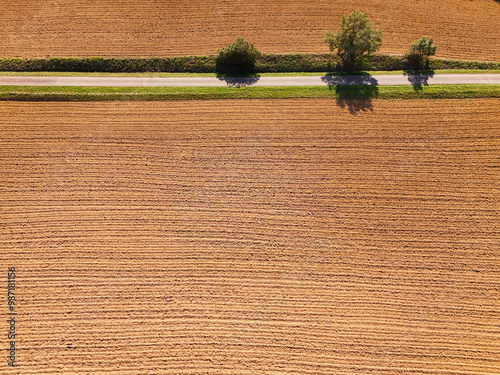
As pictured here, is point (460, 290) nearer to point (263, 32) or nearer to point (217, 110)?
point (217, 110)

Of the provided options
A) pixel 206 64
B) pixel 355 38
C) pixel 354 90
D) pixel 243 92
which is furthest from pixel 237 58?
pixel 354 90

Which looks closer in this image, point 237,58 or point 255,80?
point 237,58

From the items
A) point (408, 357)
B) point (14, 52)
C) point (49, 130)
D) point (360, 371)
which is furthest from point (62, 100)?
point (408, 357)

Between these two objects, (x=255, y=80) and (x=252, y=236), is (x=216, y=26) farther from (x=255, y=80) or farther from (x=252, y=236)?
(x=252, y=236)

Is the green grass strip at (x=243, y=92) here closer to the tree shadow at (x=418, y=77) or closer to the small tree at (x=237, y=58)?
the tree shadow at (x=418, y=77)

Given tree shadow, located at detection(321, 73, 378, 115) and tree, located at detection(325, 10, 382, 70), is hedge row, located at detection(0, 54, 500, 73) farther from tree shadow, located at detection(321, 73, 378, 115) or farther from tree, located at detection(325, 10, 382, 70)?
tree, located at detection(325, 10, 382, 70)

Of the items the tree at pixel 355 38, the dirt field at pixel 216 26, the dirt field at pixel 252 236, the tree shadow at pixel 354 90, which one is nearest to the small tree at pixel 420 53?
the dirt field at pixel 216 26
